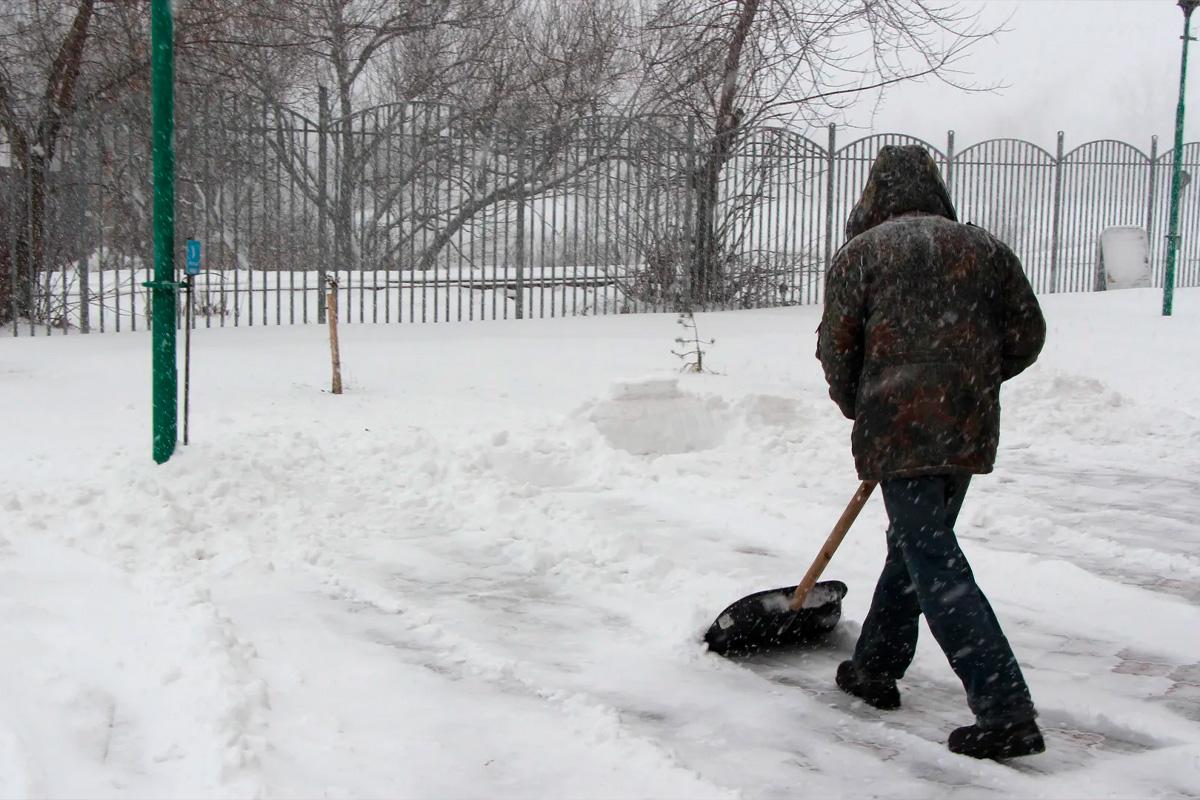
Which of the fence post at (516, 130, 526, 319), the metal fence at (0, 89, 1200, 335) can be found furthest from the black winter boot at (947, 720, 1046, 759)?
the fence post at (516, 130, 526, 319)

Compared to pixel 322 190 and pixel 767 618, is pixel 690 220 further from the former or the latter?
pixel 767 618

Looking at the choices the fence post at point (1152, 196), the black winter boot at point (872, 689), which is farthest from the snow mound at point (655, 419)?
the fence post at point (1152, 196)

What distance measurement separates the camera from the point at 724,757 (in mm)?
3586

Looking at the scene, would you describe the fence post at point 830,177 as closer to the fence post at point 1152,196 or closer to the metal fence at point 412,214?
the metal fence at point 412,214

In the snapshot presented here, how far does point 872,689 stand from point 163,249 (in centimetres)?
431

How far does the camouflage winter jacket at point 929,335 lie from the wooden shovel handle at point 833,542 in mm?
253

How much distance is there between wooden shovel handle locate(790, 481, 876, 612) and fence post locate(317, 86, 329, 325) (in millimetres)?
9065

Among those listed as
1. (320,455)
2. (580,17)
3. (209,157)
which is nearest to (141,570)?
(320,455)

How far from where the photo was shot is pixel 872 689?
13.3ft

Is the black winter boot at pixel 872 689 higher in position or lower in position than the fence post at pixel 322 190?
lower

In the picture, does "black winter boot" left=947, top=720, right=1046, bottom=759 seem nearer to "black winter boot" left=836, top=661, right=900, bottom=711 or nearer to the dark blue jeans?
the dark blue jeans

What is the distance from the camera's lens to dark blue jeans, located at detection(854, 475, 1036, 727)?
3537mm

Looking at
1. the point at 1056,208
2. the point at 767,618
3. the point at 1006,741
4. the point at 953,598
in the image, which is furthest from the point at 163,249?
the point at 1056,208

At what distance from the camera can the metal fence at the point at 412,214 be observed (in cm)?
1179
